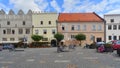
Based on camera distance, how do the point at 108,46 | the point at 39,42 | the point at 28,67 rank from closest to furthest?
1. the point at 28,67
2. the point at 108,46
3. the point at 39,42

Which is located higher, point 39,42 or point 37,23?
point 37,23

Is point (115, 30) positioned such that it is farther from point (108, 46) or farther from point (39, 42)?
point (108, 46)

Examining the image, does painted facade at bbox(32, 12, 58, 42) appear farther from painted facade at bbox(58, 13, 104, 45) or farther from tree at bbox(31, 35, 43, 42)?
tree at bbox(31, 35, 43, 42)

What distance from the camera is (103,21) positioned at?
289 feet

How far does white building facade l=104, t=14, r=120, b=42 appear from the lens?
87188 millimetres

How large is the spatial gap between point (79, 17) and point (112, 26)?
34.9ft

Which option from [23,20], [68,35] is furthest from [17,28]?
[68,35]

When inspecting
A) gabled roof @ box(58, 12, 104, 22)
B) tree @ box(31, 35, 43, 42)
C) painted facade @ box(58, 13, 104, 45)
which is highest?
gabled roof @ box(58, 12, 104, 22)

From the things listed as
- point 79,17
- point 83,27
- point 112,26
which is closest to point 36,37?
point 83,27

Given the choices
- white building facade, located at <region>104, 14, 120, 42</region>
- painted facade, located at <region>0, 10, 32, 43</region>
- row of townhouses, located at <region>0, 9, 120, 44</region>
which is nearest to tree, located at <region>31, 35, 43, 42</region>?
row of townhouses, located at <region>0, 9, 120, 44</region>

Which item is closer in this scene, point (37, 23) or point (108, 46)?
point (108, 46)

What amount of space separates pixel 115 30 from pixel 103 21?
4.37 meters

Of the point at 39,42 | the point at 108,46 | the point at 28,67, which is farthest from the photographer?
the point at 39,42

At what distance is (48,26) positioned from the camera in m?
90.1
